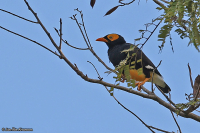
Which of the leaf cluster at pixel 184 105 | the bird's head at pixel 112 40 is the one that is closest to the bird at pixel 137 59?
the bird's head at pixel 112 40

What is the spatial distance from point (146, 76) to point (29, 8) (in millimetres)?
2980

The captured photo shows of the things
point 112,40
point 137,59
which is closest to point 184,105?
point 137,59

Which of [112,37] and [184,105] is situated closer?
[184,105]

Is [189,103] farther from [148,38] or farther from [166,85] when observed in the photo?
[166,85]

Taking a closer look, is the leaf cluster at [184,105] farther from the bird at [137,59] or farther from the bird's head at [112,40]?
the bird's head at [112,40]

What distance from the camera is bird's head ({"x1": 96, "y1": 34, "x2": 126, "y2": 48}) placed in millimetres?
6691

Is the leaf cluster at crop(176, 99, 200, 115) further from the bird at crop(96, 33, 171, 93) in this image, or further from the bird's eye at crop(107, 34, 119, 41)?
the bird's eye at crop(107, 34, 119, 41)

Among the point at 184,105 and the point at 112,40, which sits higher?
the point at 112,40

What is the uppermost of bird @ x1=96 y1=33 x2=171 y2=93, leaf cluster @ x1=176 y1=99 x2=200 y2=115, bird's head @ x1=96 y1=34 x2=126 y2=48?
bird's head @ x1=96 y1=34 x2=126 y2=48

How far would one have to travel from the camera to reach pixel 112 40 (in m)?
6.73

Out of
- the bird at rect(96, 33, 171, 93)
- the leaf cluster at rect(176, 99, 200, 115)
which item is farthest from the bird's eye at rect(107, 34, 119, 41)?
the leaf cluster at rect(176, 99, 200, 115)

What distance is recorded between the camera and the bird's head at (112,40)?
6.69 metres

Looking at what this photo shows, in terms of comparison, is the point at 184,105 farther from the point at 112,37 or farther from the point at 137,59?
the point at 112,37

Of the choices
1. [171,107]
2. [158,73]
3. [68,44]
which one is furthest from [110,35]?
[171,107]
